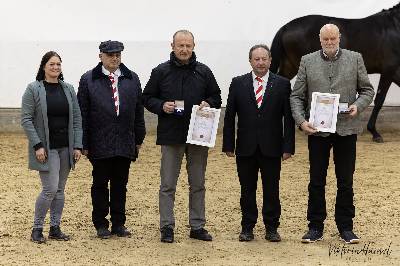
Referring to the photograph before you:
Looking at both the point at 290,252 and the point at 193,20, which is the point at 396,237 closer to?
the point at 290,252

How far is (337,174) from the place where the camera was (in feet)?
17.1

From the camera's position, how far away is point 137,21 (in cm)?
1105

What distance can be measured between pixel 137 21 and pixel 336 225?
621 centimetres

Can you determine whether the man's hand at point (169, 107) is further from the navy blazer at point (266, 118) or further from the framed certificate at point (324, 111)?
the framed certificate at point (324, 111)

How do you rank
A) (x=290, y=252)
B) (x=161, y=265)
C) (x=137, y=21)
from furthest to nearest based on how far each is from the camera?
(x=137, y=21) → (x=290, y=252) → (x=161, y=265)

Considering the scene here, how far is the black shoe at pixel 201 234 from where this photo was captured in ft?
17.3

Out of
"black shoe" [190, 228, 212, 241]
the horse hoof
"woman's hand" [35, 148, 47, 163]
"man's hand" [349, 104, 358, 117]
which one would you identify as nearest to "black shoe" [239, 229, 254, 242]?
"black shoe" [190, 228, 212, 241]

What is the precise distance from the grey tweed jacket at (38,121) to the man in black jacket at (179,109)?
489mm

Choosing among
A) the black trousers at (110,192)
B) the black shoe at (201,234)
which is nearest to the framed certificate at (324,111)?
the black shoe at (201,234)

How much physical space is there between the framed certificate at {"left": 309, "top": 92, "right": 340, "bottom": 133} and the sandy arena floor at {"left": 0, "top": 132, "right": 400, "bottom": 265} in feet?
2.49

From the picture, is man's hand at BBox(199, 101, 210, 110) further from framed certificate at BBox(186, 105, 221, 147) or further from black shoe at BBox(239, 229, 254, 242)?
black shoe at BBox(239, 229, 254, 242)

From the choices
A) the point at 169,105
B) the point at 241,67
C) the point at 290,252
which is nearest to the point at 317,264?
the point at 290,252

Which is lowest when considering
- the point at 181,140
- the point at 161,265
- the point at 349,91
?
the point at 161,265

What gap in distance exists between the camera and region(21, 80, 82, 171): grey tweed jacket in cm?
507
